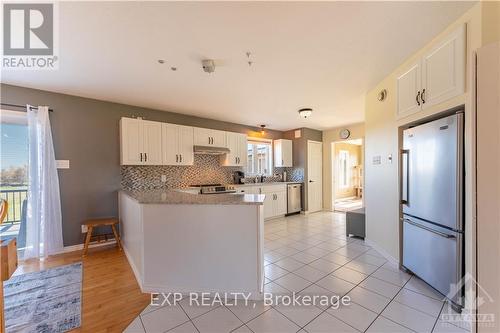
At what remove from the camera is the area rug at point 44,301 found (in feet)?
5.63

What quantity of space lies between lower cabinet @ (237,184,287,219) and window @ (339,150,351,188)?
420 centimetres

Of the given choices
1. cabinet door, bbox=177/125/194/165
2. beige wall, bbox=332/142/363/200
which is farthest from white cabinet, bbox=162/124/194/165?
beige wall, bbox=332/142/363/200

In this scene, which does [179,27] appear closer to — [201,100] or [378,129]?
[201,100]

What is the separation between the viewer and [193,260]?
81.6 inches

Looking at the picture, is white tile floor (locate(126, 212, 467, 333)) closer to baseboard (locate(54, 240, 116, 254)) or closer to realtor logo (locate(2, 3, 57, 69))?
baseboard (locate(54, 240, 116, 254))

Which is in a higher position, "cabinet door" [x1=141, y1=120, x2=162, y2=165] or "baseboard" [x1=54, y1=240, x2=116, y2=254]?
"cabinet door" [x1=141, y1=120, x2=162, y2=165]

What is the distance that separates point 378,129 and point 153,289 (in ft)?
11.5

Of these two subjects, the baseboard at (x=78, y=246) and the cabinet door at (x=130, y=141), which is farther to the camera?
the cabinet door at (x=130, y=141)

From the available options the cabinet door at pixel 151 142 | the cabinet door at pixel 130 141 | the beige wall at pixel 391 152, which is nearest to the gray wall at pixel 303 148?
the beige wall at pixel 391 152

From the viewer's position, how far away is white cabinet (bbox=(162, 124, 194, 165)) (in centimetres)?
392

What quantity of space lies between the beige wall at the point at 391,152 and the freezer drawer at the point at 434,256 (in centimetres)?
10

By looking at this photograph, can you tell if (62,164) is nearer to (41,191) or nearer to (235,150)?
(41,191)

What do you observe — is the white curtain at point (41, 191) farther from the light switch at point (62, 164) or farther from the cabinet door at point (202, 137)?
the cabinet door at point (202, 137)

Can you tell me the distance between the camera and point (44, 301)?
202 centimetres
